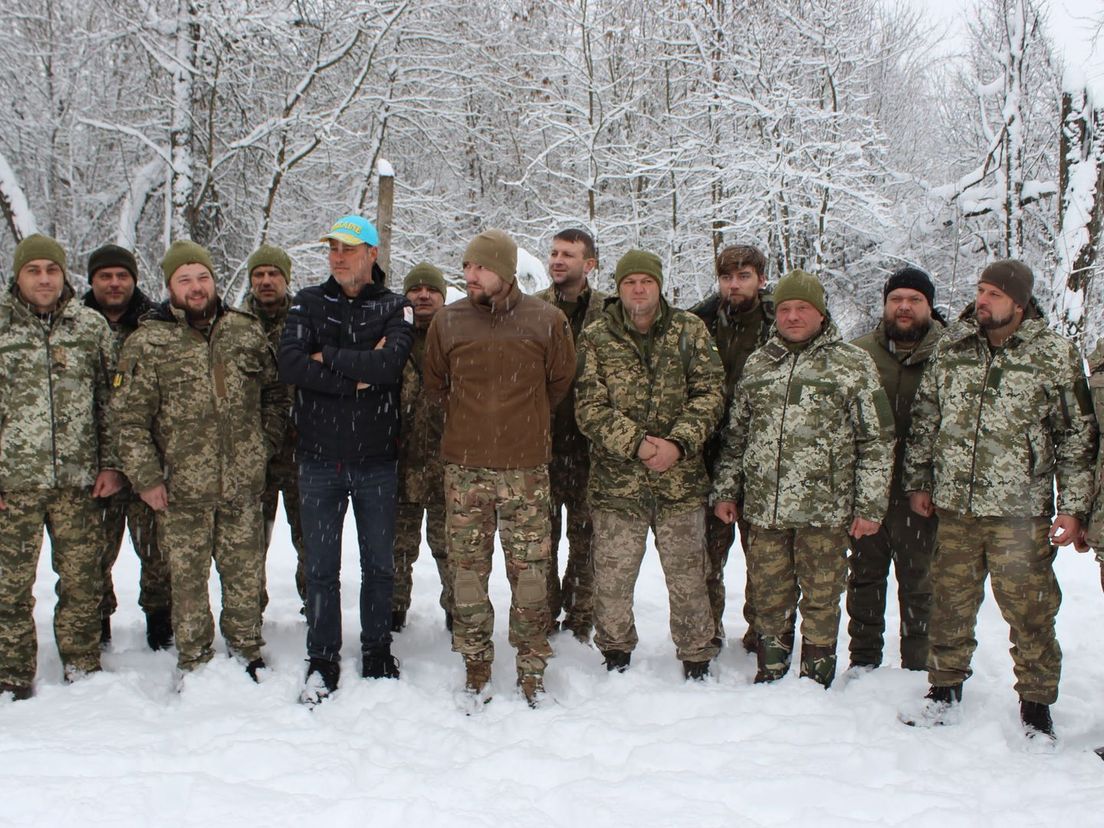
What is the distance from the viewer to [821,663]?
396 cm

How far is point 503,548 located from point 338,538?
2.82 feet

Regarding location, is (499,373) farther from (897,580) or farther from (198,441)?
(897,580)

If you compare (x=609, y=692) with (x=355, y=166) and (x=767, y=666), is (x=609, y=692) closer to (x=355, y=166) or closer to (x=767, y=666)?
(x=767, y=666)

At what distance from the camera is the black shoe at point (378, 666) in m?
4.14

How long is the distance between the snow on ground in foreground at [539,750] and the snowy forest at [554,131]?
837cm

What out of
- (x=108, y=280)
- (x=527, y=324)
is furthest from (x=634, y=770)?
(x=108, y=280)

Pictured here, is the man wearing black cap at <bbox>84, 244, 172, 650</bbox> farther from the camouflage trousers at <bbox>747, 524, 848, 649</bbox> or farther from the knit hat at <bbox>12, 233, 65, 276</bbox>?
the camouflage trousers at <bbox>747, 524, 848, 649</bbox>

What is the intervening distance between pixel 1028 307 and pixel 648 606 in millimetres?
2955

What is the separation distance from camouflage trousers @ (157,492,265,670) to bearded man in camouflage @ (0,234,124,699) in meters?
0.41

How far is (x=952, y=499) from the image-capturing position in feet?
11.9

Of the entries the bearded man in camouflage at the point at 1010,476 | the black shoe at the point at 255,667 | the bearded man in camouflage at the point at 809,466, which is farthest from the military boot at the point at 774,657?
the black shoe at the point at 255,667

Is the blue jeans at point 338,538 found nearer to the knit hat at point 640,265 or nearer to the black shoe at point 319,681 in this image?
the black shoe at point 319,681

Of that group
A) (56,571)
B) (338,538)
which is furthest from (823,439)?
(56,571)

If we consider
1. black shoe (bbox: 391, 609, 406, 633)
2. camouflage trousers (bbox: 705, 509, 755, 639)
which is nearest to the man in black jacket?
black shoe (bbox: 391, 609, 406, 633)
